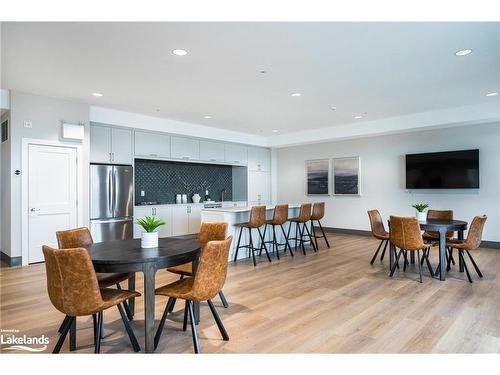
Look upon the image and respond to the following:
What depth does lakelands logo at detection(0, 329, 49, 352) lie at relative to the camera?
7.99ft

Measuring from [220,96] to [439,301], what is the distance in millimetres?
4023

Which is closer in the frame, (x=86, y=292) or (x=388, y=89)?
(x=86, y=292)

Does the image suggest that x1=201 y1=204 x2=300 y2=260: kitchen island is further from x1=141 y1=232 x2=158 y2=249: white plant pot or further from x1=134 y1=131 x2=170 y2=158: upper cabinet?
x1=141 y1=232 x2=158 y2=249: white plant pot

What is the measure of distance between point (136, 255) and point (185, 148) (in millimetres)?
5137

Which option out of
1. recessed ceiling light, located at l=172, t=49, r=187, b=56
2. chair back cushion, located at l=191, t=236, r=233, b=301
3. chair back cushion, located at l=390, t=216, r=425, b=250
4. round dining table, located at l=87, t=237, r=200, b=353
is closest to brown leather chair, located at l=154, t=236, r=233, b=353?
chair back cushion, located at l=191, t=236, r=233, b=301

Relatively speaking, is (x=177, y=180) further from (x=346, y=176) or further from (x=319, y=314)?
(x=319, y=314)

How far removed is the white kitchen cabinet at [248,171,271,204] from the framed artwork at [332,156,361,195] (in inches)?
81.0

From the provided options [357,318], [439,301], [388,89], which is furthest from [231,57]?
[439,301]

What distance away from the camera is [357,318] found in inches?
117

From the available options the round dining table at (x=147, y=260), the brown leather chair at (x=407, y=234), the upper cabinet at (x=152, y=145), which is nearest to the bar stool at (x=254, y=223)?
the brown leather chair at (x=407, y=234)

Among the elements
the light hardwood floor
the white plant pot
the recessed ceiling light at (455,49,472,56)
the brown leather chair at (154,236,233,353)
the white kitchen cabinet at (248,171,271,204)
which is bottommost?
the light hardwood floor

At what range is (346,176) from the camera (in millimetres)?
8195
